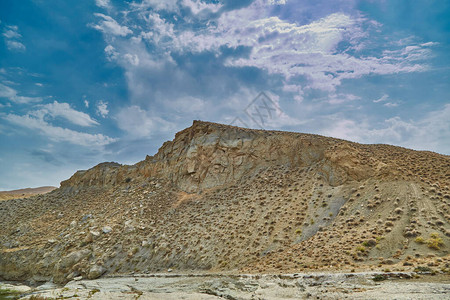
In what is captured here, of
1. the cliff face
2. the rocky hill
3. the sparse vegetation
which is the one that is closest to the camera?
the sparse vegetation

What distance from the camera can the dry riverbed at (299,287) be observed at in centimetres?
995

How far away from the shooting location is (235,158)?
34.0 metres

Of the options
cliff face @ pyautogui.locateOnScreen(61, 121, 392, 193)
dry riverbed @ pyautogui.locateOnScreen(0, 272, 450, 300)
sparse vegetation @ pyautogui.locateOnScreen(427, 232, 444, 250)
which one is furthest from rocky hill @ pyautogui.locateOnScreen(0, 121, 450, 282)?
dry riverbed @ pyautogui.locateOnScreen(0, 272, 450, 300)

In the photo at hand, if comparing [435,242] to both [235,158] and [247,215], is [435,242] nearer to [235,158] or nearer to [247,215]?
[247,215]

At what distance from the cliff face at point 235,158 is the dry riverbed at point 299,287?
1287cm

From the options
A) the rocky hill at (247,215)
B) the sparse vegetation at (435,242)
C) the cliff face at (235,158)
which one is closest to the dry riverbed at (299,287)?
the rocky hill at (247,215)

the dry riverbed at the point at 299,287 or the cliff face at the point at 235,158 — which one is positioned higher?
the cliff face at the point at 235,158

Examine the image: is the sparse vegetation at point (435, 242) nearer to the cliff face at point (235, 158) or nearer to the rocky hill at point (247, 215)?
the rocky hill at point (247, 215)

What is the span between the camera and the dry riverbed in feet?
32.6

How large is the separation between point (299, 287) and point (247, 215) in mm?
12338

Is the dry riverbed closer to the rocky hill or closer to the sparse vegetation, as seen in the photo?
the rocky hill

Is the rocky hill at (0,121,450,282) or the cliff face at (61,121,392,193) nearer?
the rocky hill at (0,121,450,282)

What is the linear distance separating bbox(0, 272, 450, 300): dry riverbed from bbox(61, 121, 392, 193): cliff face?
1287 centimetres

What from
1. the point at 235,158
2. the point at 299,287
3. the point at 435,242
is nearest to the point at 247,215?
the point at 235,158
